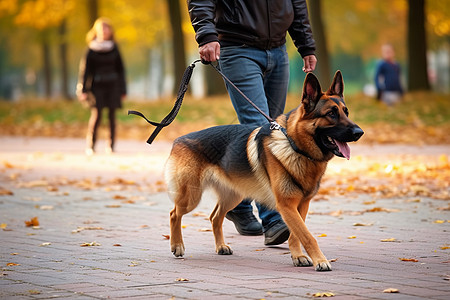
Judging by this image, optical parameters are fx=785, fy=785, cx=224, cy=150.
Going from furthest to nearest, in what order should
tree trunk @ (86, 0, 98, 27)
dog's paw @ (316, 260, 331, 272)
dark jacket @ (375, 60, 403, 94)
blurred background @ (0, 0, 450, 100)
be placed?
tree trunk @ (86, 0, 98, 27) → blurred background @ (0, 0, 450, 100) → dark jacket @ (375, 60, 403, 94) → dog's paw @ (316, 260, 331, 272)

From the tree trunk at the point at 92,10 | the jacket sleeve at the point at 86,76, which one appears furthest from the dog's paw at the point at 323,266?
the tree trunk at the point at 92,10

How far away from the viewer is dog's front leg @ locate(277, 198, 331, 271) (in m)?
5.20

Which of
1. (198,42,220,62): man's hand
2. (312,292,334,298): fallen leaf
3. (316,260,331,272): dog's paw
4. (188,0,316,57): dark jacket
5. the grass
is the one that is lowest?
the grass

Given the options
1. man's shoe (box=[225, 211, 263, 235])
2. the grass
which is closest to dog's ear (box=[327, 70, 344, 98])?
man's shoe (box=[225, 211, 263, 235])

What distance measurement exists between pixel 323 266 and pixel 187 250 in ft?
4.60

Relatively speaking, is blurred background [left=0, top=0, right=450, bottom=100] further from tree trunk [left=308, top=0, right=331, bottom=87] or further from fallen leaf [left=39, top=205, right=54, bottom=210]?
fallen leaf [left=39, top=205, right=54, bottom=210]

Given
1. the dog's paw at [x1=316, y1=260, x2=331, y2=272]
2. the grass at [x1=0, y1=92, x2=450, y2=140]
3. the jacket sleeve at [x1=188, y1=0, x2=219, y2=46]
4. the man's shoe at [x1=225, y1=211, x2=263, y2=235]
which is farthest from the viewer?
the grass at [x1=0, y1=92, x2=450, y2=140]

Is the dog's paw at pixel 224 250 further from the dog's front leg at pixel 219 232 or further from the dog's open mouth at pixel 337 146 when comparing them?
the dog's open mouth at pixel 337 146

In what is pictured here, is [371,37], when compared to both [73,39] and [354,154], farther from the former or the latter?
[354,154]

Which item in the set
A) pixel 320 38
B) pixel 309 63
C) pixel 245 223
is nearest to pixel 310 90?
pixel 309 63

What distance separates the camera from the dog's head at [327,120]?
17.0 feet

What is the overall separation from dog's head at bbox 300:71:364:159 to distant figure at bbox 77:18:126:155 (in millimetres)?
9997

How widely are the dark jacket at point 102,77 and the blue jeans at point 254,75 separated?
28.4 feet

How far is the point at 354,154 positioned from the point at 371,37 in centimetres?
3295
